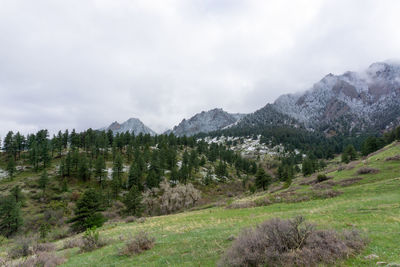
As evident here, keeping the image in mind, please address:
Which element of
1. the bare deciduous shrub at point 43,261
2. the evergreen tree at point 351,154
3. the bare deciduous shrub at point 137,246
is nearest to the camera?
the bare deciduous shrub at point 43,261

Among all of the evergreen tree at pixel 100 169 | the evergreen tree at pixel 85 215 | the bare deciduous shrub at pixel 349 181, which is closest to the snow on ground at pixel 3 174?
the evergreen tree at pixel 100 169

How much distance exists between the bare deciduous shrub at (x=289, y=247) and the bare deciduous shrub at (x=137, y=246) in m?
7.51

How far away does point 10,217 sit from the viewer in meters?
47.4

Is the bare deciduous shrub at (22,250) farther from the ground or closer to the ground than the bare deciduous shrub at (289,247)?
closer to the ground

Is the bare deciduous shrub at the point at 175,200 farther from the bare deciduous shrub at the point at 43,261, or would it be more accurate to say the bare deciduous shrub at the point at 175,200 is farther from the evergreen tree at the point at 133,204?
the bare deciduous shrub at the point at 43,261

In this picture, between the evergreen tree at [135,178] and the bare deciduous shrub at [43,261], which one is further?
the evergreen tree at [135,178]

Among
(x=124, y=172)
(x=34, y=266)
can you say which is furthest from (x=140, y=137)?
(x=34, y=266)

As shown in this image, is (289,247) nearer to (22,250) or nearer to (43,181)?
(22,250)

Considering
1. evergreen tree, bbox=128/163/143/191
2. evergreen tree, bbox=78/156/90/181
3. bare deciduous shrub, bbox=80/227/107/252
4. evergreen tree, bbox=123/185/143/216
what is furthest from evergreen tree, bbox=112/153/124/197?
bare deciduous shrub, bbox=80/227/107/252

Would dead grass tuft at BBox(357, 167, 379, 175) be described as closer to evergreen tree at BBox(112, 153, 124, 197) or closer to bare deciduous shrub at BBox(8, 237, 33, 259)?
bare deciduous shrub at BBox(8, 237, 33, 259)

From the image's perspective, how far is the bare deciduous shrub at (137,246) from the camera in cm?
1296

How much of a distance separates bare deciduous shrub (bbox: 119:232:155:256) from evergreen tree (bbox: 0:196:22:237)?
54.7m

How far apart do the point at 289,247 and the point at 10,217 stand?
66149 mm

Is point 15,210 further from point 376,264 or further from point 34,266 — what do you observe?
point 376,264
